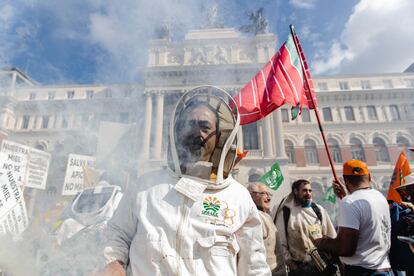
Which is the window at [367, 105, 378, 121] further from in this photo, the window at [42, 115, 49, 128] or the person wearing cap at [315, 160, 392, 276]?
the window at [42, 115, 49, 128]

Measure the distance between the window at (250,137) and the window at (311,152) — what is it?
5.94 metres

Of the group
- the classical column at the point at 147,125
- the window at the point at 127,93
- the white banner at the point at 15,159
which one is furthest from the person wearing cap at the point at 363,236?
the window at the point at 127,93

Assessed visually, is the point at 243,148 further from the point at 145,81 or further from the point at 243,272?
the point at 243,272

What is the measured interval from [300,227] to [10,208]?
424 cm

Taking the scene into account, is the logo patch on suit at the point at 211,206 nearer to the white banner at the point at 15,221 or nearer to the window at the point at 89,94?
the white banner at the point at 15,221

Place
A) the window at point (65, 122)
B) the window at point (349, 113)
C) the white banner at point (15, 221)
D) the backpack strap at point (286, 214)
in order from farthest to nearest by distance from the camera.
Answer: the window at point (349, 113) → the window at point (65, 122) → the white banner at point (15, 221) → the backpack strap at point (286, 214)

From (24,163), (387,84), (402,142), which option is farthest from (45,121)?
(387,84)

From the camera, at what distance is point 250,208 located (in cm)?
133

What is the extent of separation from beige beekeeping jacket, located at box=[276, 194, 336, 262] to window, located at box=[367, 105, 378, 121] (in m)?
26.8

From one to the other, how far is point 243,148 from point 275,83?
1696 centimetres

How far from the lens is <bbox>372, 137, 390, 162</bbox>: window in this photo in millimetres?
23297

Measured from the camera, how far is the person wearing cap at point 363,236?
2098mm

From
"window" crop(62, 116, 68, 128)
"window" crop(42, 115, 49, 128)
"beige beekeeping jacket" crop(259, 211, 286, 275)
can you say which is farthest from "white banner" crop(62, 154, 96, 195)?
"window" crop(42, 115, 49, 128)

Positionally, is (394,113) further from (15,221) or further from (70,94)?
(70,94)
